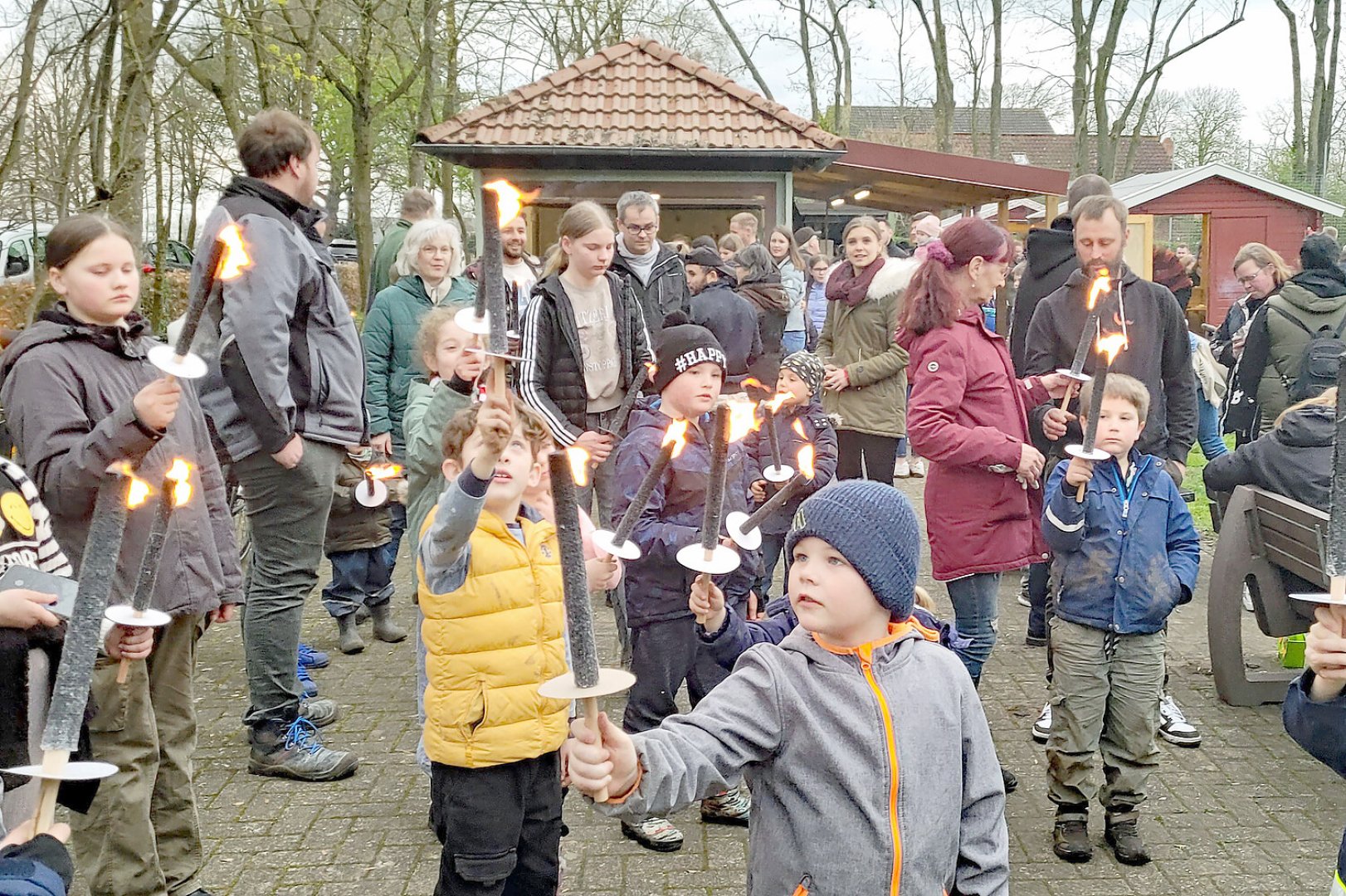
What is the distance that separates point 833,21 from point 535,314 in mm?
36982

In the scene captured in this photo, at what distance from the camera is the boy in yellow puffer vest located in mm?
3051

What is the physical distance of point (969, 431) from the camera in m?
4.49

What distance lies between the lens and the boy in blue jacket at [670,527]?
3980 mm

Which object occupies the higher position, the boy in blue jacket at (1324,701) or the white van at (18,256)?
the white van at (18,256)

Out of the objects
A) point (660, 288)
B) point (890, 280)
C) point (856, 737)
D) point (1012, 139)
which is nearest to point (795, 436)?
point (660, 288)

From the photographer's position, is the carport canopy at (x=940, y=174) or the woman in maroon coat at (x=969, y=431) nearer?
the woman in maroon coat at (x=969, y=431)

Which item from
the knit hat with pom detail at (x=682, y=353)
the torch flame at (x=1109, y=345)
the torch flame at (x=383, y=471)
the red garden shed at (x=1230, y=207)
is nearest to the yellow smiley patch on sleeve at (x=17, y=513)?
the knit hat with pom detail at (x=682, y=353)

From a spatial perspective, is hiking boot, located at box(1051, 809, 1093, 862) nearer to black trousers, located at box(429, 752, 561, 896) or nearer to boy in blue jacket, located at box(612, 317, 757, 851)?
boy in blue jacket, located at box(612, 317, 757, 851)

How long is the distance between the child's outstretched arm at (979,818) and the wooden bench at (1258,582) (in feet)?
10.3

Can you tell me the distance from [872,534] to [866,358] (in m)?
5.53

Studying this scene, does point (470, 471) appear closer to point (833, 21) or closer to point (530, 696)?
point (530, 696)

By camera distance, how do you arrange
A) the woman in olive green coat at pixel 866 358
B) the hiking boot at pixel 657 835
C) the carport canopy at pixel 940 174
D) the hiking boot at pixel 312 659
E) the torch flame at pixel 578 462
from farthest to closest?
the carport canopy at pixel 940 174, the woman in olive green coat at pixel 866 358, the hiking boot at pixel 312 659, the hiking boot at pixel 657 835, the torch flame at pixel 578 462

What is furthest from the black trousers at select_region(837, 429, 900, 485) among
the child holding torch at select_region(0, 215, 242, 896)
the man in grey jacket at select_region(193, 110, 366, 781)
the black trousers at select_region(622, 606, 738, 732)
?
the child holding torch at select_region(0, 215, 242, 896)

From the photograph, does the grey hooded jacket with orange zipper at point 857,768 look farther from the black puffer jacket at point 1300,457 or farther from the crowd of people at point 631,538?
the black puffer jacket at point 1300,457
